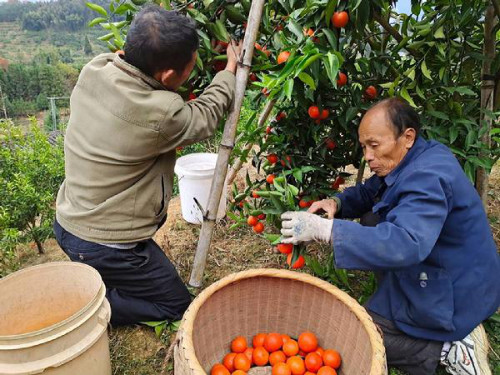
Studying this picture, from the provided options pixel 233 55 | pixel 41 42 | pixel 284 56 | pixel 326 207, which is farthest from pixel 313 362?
pixel 41 42

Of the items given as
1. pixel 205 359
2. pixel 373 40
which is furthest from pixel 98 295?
pixel 373 40

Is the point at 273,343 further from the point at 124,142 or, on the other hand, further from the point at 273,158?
the point at 124,142

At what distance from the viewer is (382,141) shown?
1.67 m

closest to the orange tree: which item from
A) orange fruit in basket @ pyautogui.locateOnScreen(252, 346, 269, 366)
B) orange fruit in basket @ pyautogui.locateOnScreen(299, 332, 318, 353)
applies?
orange fruit in basket @ pyautogui.locateOnScreen(299, 332, 318, 353)

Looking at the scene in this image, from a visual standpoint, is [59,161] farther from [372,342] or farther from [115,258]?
[372,342]

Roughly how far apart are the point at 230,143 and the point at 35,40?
48032mm

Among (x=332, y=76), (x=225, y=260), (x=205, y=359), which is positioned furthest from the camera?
(x=225, y=260)

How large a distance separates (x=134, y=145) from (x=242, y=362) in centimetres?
112

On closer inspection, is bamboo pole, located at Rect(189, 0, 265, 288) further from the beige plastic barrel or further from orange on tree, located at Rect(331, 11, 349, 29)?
the beige plastic barrel

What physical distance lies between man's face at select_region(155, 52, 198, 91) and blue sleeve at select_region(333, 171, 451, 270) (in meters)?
0.89

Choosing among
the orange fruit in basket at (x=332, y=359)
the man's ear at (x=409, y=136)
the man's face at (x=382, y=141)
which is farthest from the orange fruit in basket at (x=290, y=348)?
the man's ear at (x=409, y=136)

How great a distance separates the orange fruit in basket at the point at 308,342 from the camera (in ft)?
6.43

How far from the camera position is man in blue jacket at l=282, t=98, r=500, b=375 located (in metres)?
1.43

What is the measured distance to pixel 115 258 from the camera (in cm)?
197
